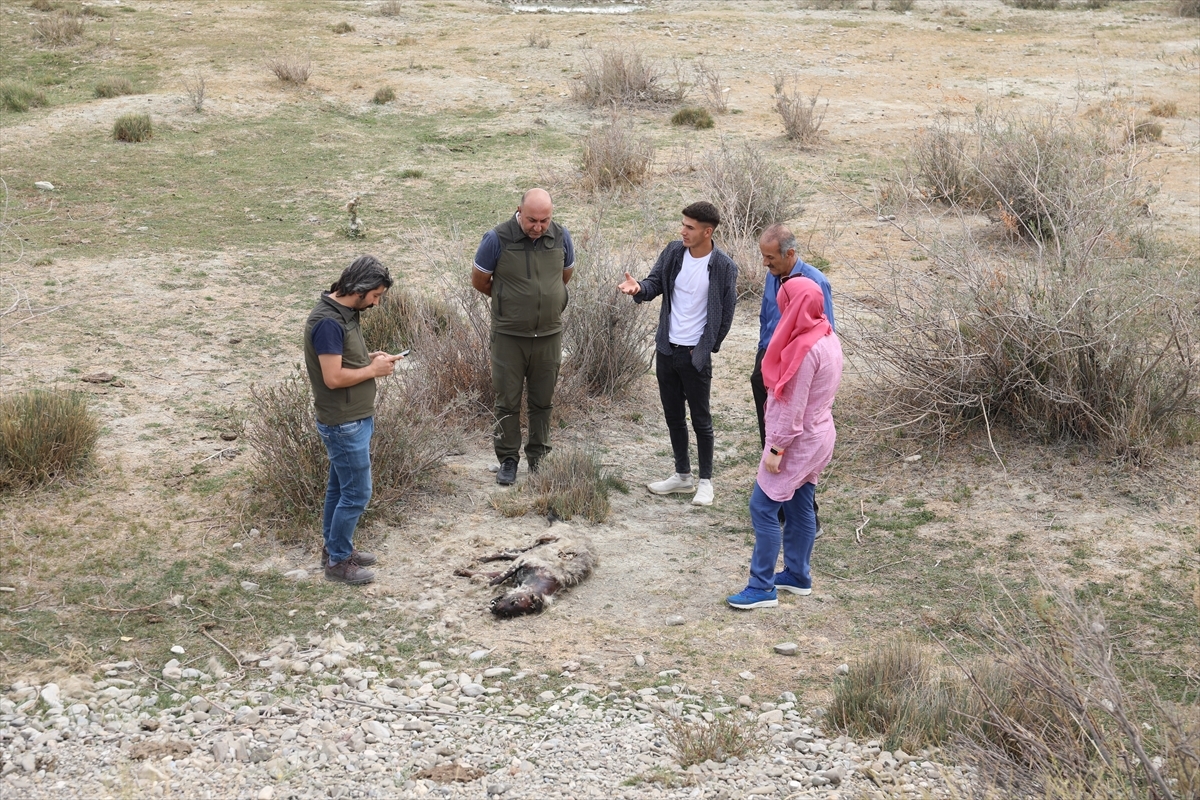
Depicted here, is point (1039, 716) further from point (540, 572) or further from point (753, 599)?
point (540, 572)

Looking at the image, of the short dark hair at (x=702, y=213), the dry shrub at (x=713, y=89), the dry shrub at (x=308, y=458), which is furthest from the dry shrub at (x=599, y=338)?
the dry shrub at (x=713, y=89)

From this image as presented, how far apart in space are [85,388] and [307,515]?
2.50 m

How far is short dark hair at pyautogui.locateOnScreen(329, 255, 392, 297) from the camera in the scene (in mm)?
4719

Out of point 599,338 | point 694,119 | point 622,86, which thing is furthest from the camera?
point 622,86

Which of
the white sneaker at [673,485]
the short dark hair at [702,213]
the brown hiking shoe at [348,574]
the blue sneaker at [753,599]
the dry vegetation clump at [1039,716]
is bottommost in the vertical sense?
the white sneaker at [673,485]

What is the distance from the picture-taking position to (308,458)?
228 inches

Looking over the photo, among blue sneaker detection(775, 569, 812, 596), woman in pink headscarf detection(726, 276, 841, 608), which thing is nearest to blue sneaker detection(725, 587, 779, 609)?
woman in pink headscarf detection(726, 276, 841, 608)

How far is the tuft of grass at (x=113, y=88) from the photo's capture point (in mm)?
15016

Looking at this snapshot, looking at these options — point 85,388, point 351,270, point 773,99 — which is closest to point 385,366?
point 351,270

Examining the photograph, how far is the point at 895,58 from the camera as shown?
18969 millimetres

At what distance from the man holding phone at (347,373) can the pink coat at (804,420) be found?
1674 mm

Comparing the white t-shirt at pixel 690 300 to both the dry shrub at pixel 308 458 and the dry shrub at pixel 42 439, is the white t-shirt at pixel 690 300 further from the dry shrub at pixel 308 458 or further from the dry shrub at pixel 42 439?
the dry shrub at pixel 42 439

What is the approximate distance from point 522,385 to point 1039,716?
358cm

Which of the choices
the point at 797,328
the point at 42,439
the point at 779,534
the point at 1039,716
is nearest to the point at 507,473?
the point at 779,534
